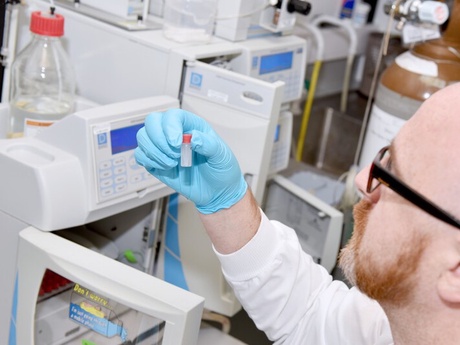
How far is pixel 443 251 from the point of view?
1136mm

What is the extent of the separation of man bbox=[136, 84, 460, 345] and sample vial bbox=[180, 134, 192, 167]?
1 cm

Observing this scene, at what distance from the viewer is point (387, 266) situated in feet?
3.96

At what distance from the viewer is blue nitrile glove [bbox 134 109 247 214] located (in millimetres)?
1296

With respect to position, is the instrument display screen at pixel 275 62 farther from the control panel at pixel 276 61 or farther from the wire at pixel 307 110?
the wire at pixel 307 110

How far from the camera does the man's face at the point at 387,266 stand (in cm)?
118

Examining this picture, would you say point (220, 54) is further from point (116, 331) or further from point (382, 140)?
point (116, 331)

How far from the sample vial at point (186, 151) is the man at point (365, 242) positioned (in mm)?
12

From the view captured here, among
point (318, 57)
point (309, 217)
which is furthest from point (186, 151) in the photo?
point (318, 57)

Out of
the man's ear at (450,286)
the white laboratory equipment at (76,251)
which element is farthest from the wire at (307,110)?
the man's ear at (450,286)

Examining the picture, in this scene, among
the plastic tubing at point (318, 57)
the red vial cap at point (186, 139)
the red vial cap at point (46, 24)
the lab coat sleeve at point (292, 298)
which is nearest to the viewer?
the red vial cap at point (186, 139)

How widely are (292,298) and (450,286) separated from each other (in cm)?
43

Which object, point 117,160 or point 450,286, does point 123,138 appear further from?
point 450,286

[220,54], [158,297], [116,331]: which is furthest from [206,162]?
[220,54]

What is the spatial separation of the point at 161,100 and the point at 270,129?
273mm
